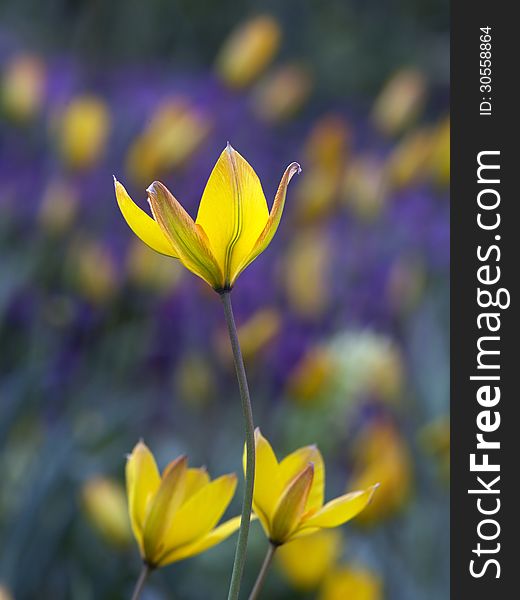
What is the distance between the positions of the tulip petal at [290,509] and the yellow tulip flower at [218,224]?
2.9 inches

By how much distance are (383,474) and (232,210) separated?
1.68ft

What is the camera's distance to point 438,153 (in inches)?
45.3

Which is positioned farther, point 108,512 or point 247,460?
point 108,512

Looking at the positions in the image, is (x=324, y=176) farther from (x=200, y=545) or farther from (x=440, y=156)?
(x=200, y=545)

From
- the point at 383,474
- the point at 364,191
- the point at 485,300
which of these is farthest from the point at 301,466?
the point at 364,191

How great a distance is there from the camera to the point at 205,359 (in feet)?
4.42

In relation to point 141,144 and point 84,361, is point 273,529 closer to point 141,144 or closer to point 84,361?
point 141,144

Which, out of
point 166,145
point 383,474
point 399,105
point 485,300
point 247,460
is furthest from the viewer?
point 399,105

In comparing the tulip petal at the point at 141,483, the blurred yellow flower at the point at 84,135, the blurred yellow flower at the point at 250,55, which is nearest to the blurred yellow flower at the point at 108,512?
the tulip petal at the point at 141,483

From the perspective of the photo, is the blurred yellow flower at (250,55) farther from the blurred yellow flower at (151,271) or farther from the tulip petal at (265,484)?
the tulip petal at (265,484)

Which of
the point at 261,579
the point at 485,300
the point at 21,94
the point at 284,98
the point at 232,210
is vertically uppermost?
the point at 284,98

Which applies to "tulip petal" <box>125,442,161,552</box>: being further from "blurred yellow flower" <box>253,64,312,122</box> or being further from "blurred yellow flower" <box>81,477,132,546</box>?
"blurred yellow flower" <box>253,64,312,122</box>

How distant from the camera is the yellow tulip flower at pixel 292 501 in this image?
1.22 ft

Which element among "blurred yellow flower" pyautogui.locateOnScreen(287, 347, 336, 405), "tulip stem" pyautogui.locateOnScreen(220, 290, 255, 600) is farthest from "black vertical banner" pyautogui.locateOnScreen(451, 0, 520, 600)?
→ "tulip stem" pyautogui.locateOnScreen(220, 290, 255, 600)
